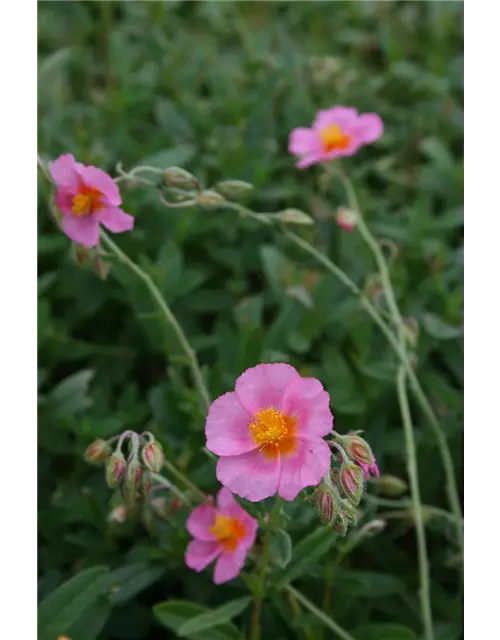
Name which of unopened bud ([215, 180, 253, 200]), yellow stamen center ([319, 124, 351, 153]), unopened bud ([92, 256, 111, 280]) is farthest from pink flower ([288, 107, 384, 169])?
unopened bud ([92, 256, 111, 280])

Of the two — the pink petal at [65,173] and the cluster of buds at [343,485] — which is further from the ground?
the pink petal at [65,173]

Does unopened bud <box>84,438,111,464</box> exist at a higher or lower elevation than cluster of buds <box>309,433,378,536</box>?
lower

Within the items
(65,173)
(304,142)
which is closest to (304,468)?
(65,173)

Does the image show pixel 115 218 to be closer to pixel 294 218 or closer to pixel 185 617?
pixel 294 218

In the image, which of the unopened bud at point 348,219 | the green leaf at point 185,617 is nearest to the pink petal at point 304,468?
the green leaf at point 185,617

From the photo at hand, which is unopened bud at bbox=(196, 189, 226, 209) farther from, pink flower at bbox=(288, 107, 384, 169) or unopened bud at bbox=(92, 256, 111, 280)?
pink flower at bbox=(288, 107, 384, 169)

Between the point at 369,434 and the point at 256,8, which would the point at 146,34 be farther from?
the point at 369,434

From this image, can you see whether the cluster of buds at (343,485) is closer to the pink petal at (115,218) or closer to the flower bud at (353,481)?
the flower bud at (353,481)
